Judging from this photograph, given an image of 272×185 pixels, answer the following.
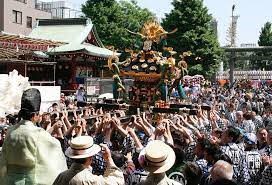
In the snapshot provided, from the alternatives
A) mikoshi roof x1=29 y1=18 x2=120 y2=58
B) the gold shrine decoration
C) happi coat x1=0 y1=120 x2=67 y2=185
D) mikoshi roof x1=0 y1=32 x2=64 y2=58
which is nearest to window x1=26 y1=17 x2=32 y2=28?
mikoshi roof x1=29 y1=18 x2=120 y2=58

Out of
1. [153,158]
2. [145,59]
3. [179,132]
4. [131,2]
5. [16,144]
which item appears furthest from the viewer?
[131,2]

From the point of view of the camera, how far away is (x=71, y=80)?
86.4 ft

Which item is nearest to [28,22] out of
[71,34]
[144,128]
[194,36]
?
[71,34]

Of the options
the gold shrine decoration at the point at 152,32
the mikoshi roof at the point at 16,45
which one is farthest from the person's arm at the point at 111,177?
the mikoshi roof at the point at 16,45

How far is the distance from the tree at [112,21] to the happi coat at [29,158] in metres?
31.8

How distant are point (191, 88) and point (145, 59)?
1099 cm

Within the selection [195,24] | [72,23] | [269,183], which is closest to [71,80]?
[72,23]

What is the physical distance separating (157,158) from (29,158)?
1.20 m

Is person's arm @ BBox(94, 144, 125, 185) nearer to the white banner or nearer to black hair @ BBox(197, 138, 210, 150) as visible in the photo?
black hair @ BBox(197, 138, 210, 150)

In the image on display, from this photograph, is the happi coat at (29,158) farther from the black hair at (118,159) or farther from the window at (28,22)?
the window at (28,22)

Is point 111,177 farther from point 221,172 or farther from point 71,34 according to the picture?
point 71,34

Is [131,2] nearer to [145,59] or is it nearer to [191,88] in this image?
[191,88]

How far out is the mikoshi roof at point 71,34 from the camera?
25236 millimetres

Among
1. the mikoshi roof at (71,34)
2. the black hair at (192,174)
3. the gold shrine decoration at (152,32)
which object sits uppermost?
the mikoshi roof at (71,34)
